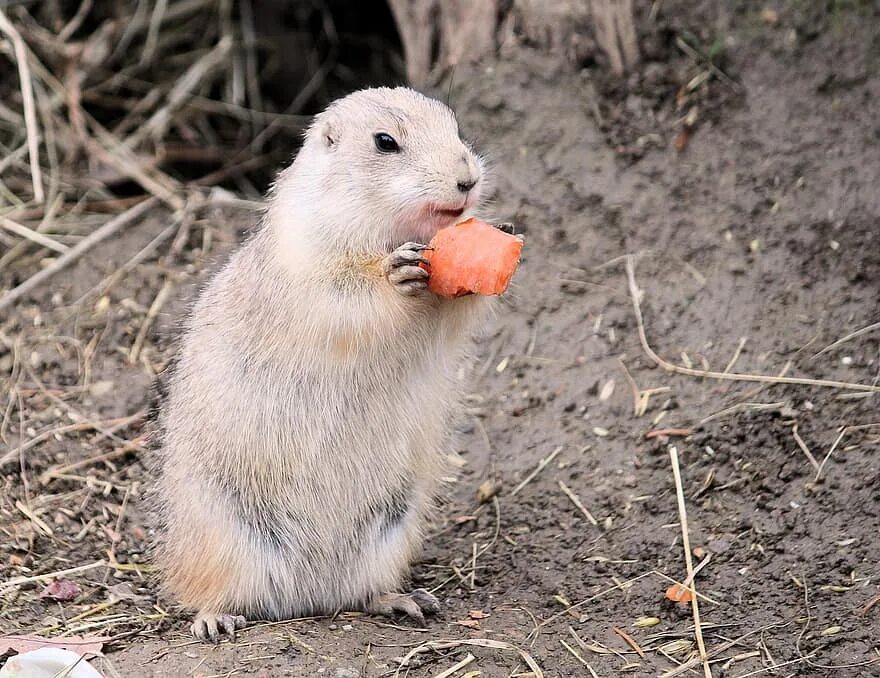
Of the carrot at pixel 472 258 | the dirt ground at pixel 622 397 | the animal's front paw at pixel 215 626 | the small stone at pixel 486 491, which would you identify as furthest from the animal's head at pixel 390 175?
the small stone at pixel 486 491

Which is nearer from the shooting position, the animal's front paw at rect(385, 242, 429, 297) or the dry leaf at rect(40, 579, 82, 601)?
the animal's front paw at rect(385, 242, 429, 297)

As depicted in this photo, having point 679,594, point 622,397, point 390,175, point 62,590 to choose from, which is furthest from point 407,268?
point 62,590

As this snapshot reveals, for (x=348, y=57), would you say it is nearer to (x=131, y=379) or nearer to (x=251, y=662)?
(x=131, y=379)

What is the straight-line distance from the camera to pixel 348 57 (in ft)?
33.3

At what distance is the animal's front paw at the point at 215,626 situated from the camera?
485 cm

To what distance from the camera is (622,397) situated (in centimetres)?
625

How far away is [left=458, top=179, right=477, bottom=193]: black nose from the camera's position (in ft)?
14.9

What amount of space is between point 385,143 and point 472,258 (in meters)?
0.64

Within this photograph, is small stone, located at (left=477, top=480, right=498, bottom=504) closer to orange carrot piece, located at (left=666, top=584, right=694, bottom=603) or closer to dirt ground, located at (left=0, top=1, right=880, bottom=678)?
dirt ground, located at (left=0, top=1, right=880, bottom=678)

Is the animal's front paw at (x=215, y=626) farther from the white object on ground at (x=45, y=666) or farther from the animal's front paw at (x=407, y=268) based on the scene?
the animal's front paw at (x=407, y=268)

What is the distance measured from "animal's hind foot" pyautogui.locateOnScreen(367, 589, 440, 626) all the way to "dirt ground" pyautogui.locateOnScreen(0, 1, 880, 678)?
3.5 inches

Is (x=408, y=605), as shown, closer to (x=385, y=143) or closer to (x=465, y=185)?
(x=465, y=185)

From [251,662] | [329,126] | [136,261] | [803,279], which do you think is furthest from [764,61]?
[251,662]

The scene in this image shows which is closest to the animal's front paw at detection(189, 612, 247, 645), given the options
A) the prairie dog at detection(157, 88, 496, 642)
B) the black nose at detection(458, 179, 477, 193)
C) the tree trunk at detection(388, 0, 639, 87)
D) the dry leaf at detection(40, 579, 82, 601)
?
the prairie dog at detection(157, 88, 496, 642)
